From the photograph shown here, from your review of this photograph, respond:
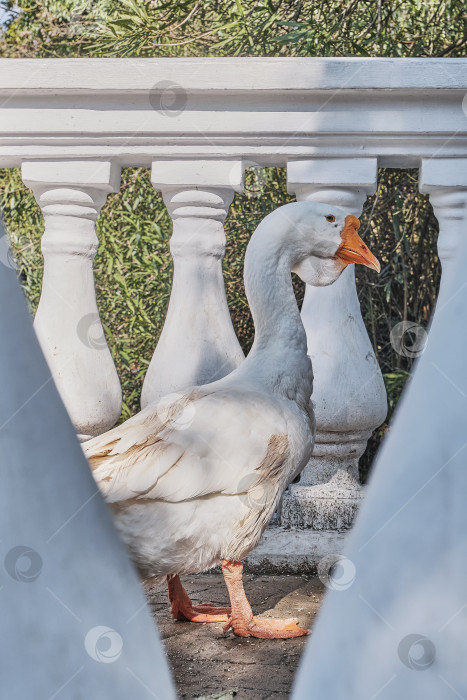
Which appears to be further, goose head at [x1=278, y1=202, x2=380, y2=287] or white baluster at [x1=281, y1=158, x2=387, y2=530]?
white baluster at [x1=281, y1=158, x2=387, y2=530]

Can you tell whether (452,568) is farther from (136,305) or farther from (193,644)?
(136,305)

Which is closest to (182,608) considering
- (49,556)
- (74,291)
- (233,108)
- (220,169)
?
(74,291)

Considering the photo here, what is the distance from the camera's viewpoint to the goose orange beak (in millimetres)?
1626

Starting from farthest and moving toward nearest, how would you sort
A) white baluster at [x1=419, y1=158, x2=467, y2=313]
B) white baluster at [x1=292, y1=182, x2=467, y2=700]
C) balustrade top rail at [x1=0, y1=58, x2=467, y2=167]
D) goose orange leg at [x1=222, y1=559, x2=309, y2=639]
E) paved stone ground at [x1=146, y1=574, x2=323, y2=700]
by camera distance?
white baluster at [x1=419, y1=158, x2=467, y2=313] < balustrade top rail at [x1=0, y1=58, x2=467, y2=167] < goose orange leg at [x1=222, y1=559, x2=309, y2=639] < paved stone ground at [x1=146, y1=574, x2=323, y2=700] < white baluster at [x1=292, y1=182, x2=467, y2=700]

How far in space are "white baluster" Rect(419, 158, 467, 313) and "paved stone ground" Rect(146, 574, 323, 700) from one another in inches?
31.6

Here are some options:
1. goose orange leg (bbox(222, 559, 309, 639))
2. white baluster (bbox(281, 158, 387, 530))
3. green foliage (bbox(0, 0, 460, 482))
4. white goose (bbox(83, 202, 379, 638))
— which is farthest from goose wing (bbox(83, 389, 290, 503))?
green foliage (bbox(0, 0, 460, 482))

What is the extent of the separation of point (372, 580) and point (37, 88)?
151 centimetres

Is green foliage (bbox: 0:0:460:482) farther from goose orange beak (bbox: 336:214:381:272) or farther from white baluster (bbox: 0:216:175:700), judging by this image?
white baluster (bbox: 0:216:175:700)

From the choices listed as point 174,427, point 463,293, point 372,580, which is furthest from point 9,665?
point 174,427

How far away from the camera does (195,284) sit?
6.18ft

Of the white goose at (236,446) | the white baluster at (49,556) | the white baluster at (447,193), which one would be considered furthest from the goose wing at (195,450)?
the white baluster at (49,556)

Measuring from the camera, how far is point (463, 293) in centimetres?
45

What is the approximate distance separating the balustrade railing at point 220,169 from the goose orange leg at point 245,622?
1.14 feet

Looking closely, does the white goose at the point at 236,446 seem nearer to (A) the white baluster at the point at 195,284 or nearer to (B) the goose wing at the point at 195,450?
(B) the goose wing at the point at 195,450
